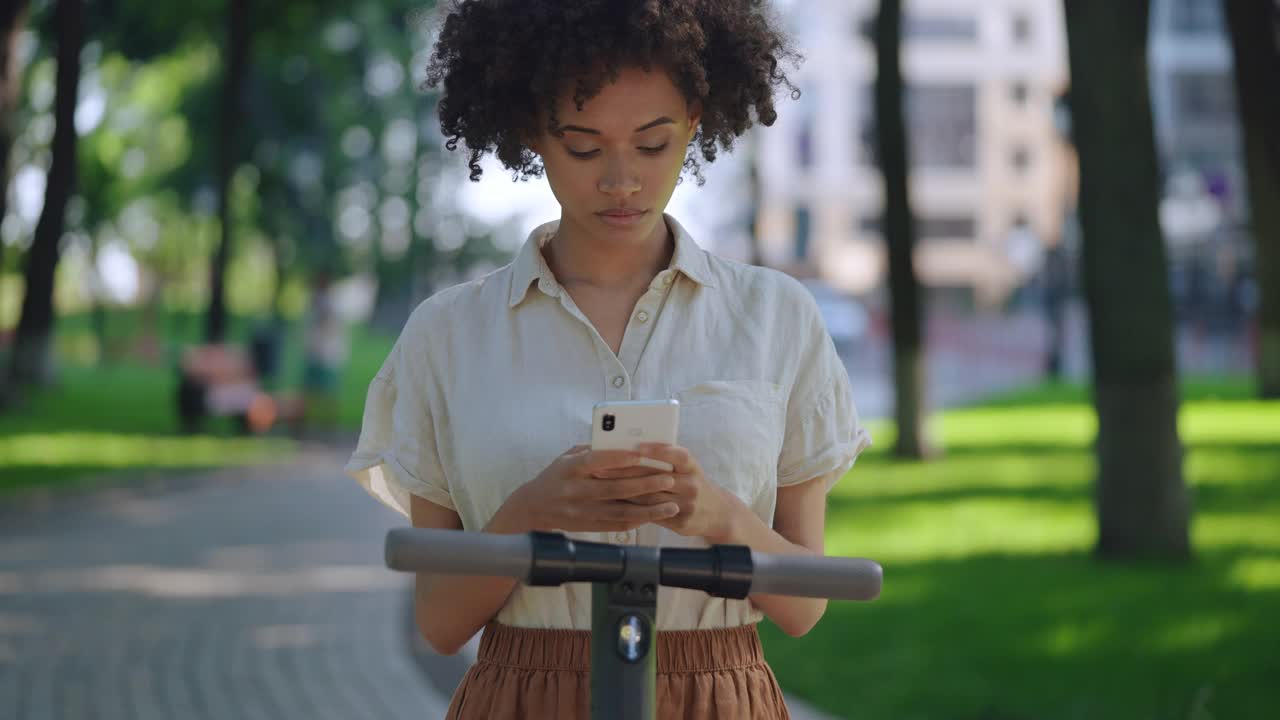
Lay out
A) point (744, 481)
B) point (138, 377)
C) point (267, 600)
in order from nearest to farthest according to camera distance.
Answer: point (744, 481), point (267, 600), point (138, 377)

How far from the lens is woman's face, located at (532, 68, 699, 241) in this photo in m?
2.37

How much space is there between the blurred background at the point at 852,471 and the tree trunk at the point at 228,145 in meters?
0.06

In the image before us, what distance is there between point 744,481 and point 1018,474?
36.0 feet

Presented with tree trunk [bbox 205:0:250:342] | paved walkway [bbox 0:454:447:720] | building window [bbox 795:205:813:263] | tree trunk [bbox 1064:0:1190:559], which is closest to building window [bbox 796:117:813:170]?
building window [bbox 795:205:813:263]

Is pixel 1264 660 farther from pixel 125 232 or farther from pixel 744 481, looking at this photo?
pixel 125 232

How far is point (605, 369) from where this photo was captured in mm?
2404

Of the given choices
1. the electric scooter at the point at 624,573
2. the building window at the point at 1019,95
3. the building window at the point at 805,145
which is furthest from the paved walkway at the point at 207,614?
the building window at the point at 1019,95

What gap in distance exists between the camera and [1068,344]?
129ft

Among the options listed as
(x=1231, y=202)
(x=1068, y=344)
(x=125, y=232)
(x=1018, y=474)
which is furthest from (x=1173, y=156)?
(x=1018, y=474)

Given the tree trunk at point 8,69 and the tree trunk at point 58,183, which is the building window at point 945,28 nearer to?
the tree trunk at point 58,183

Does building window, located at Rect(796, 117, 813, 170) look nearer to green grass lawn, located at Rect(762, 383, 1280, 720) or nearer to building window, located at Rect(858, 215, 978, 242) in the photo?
building window, located at Rect(858, 215, 978, 242)

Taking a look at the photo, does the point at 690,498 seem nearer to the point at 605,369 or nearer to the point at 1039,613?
the point at 605,369

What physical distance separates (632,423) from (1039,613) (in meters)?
5.96

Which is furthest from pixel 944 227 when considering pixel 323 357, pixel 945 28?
pixel 323 357
